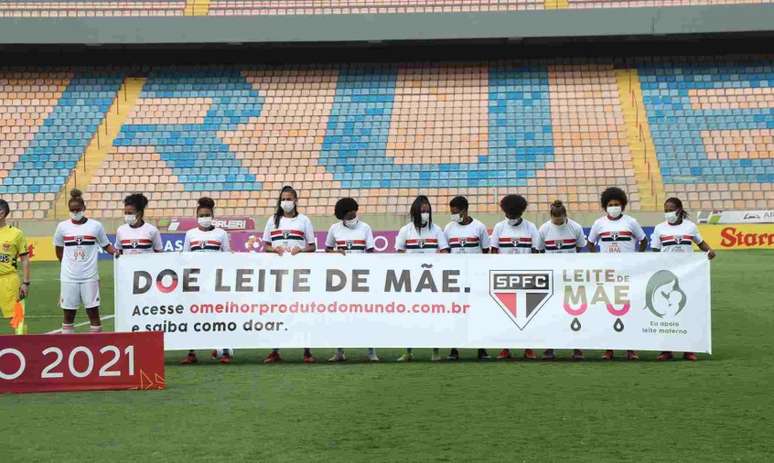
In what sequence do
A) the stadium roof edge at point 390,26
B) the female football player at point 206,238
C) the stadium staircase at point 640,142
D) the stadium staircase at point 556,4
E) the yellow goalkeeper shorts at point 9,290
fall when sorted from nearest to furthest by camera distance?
the female football player at point 206,238 < the yellow goalkeeper shorts at point 9,290 < the stadium staircase at point 640,142 < the stadium roof edge at point 390,26 < the stadium staircase at point 556,4

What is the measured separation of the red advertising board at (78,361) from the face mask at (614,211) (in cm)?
523

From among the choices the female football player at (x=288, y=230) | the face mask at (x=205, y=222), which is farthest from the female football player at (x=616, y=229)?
the face mask at (x=205, y=222)

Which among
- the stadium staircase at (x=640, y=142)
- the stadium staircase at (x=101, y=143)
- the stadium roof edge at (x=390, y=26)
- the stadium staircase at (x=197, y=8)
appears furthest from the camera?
the stadium staircase at (x=197, y=8)

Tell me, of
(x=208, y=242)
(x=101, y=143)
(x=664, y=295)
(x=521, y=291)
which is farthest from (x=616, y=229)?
(x=101, y=143)

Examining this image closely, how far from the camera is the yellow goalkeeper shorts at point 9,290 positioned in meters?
13.0

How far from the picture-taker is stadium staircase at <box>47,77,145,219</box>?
37.1 m

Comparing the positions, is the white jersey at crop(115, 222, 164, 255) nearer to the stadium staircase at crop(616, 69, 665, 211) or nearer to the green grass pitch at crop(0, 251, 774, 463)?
the green grass pitch at crop(0, 251, 774, 463)

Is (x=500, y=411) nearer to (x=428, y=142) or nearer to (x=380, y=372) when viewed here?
(x=380, y=372)

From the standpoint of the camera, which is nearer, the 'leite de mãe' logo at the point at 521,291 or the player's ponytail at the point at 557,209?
the 'leite de mãe' logo at the point at 521,291

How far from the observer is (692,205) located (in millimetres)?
35438

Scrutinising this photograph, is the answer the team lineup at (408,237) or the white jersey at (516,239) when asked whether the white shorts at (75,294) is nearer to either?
the team lineup at (408,237)

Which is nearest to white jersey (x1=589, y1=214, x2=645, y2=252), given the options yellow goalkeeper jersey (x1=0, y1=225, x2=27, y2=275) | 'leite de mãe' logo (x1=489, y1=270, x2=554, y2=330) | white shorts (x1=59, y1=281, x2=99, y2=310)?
'leite de mãe' logo (x1=489, y1=270, x2=554, y2=330)

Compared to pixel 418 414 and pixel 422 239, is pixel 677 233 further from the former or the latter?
pixel 418 414

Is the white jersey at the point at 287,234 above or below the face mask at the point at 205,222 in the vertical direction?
below
